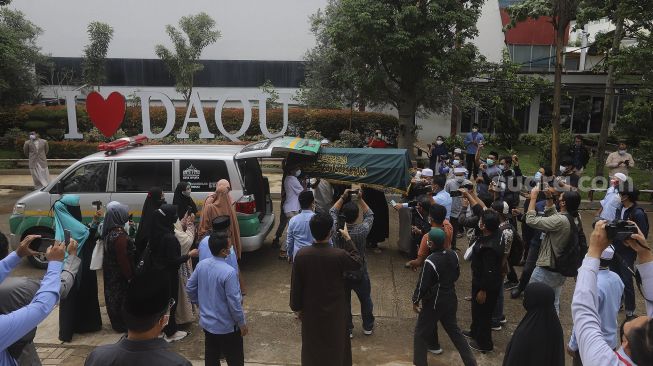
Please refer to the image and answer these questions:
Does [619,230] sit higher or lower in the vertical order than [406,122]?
lower

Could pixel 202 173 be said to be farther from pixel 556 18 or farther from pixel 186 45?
pixel 186 45

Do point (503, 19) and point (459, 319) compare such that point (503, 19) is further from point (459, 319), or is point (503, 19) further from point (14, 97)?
point (14, 97)

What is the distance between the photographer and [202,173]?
736 centimetres

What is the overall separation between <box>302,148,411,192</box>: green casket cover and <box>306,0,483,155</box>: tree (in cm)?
628

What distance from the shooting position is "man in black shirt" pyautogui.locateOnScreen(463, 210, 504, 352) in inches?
198

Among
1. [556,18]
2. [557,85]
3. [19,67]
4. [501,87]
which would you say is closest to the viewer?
[557,85]

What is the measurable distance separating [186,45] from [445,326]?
2349 centimetres

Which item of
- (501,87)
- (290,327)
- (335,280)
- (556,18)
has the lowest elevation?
(290,327)

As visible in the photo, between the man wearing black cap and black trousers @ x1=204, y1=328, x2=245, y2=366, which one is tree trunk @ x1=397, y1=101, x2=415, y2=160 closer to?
black trousers @ x1=204, y1=328, x2=245, y2=366

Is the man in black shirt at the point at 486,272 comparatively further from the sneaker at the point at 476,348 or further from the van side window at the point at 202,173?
the van side window at the point at 202,173

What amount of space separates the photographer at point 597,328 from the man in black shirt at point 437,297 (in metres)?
1.95

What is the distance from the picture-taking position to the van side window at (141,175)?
24.2ft

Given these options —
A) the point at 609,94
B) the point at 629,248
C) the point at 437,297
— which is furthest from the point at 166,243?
the point at 609,94

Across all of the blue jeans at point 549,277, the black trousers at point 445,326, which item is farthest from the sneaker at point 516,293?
the black trousers at point 445,326
